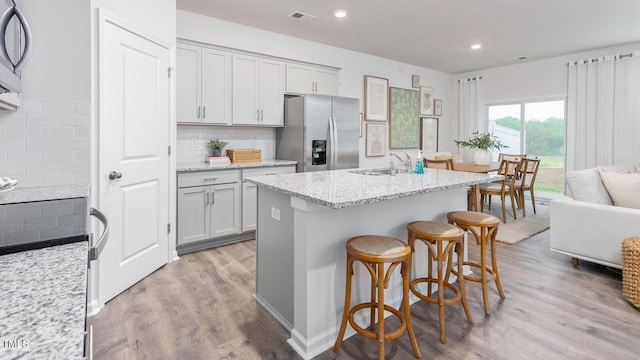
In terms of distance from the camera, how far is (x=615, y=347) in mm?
1898

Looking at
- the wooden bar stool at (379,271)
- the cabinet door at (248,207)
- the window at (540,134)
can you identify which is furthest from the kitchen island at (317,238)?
the window at (540,134)

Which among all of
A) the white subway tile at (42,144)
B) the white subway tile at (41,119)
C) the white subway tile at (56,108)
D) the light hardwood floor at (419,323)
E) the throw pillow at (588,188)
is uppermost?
the white subway tile at (56,108)

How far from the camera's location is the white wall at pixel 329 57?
393 centimetres

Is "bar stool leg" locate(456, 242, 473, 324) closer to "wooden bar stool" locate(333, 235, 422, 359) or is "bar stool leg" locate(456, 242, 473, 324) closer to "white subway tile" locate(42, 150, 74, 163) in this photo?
"wooden bar stool" locate(333, 235, 422, 359)

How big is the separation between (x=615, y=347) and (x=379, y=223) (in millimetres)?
1473

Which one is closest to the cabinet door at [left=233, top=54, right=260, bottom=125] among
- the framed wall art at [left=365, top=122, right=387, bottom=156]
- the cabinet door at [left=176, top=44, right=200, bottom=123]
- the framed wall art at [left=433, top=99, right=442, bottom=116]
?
the cabinet door at [left=176, top=44, right=200, bottom=123]

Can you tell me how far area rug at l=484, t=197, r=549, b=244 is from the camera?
3996 mm

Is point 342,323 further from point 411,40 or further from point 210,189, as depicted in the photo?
point 411,40

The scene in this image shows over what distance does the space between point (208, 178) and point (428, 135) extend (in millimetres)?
4892

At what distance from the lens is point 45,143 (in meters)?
1.95

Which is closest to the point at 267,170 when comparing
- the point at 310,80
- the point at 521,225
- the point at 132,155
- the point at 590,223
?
the point at 310,80

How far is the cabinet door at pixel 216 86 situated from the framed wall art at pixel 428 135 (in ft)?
14.0

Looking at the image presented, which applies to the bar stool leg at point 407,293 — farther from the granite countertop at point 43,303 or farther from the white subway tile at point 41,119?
the white subway tile at point 41,119

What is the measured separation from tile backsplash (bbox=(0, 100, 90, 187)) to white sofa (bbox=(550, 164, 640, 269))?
387 cm
